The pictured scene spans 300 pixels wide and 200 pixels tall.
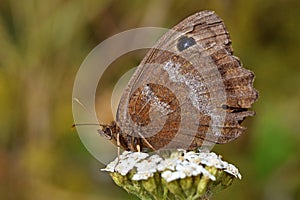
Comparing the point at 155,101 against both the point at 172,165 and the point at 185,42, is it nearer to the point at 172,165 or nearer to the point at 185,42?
the point at 185,42

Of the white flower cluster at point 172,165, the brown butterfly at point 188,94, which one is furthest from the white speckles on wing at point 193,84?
the white flower cluster at point 172,165

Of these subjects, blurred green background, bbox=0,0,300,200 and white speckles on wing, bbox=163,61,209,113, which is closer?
white speckles on wing, bbox=163,61,209,113

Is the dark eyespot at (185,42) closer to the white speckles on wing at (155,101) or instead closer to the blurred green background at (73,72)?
the white speckles on wing at (155,101)

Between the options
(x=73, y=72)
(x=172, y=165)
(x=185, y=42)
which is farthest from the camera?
(x=73, y=72)

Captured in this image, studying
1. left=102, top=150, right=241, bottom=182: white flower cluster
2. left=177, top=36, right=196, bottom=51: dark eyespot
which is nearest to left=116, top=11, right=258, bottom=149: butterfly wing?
left=177, top=36, right=196, bottom=51: dark eyespot

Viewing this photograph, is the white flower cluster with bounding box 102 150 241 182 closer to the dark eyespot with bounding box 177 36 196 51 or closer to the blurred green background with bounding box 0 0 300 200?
the dark eyespot with bounding box 177 36 196 51

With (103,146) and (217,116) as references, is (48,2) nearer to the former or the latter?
(103,146)

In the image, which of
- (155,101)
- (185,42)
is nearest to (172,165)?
(155,101)
